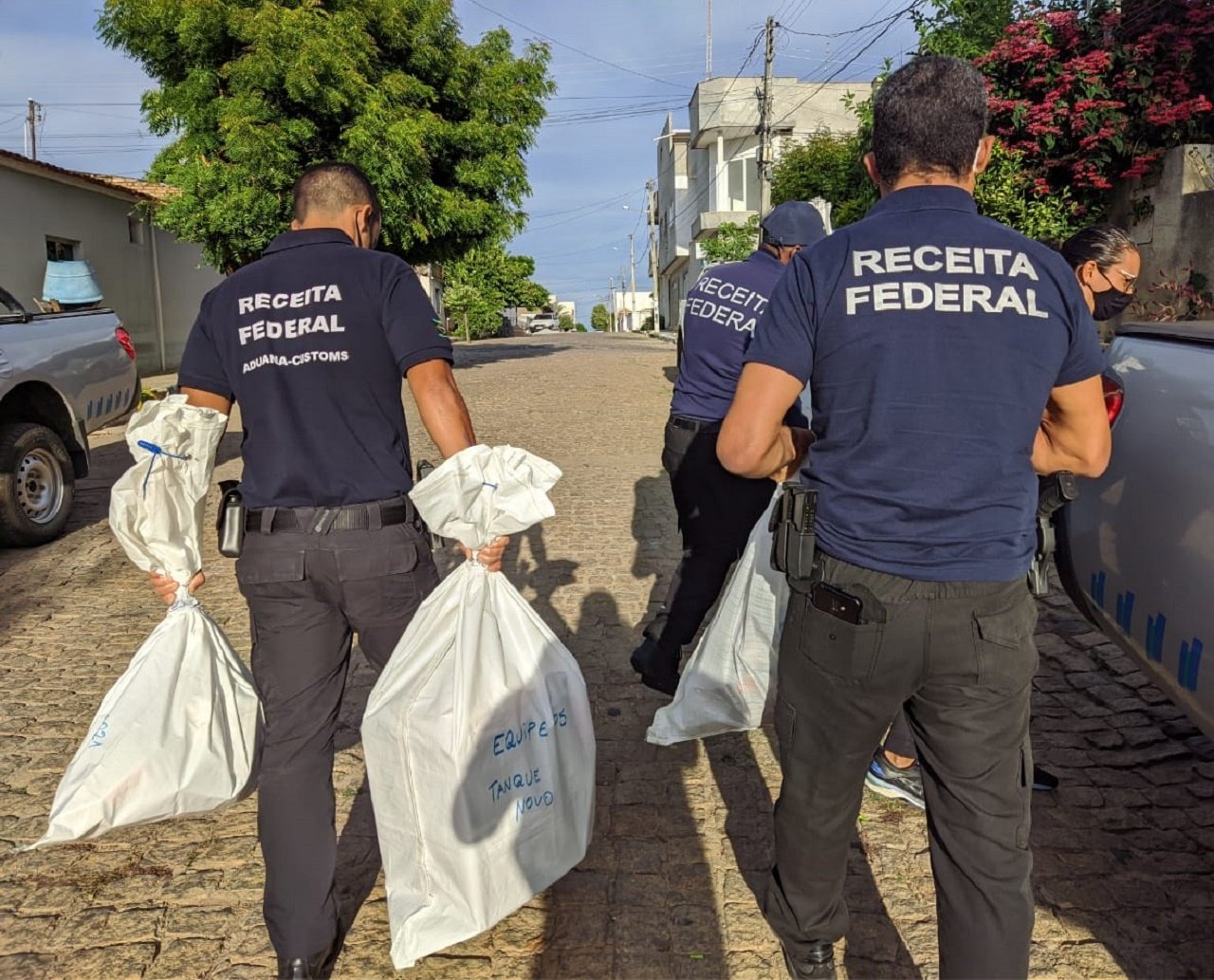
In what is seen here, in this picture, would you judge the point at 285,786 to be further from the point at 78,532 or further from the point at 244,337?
the point at 78,532

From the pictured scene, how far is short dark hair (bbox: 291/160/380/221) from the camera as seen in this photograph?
8.60ft

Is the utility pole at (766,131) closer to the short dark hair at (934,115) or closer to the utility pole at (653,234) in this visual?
the short dark hair at (934,115)

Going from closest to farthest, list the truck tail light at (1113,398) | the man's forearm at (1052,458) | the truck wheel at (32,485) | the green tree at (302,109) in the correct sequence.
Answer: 1. the man's forearm at (1052,458)
2. the truck tail light at (1113,398)
3. the truck wheel at (32,485)
4. the green tree at (302,109)

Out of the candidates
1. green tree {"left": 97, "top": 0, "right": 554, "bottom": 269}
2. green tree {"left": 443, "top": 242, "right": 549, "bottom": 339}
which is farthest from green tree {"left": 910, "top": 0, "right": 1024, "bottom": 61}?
green tree {"left": 443, "top": 242, "right": 549, "bottom": 339}

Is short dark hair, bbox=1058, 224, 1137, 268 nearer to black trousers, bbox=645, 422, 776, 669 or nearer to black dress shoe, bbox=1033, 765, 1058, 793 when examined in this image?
black trousers, bbox=645, 422, 776, 669

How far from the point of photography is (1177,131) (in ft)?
32.0

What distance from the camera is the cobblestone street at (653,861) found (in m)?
2.64

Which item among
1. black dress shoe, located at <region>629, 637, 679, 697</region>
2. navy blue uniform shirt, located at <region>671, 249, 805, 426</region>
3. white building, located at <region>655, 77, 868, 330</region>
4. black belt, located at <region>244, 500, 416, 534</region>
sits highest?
white building, located at <region>655, 77, 868, 330</region>

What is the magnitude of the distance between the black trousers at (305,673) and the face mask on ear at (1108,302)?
2465mm

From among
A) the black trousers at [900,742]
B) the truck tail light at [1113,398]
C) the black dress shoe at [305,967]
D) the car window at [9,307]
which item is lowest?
the black dress shoe at [305,967]

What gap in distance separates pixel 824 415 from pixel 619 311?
105 m

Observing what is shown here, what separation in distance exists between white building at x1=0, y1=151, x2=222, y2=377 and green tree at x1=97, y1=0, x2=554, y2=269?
7.63ft

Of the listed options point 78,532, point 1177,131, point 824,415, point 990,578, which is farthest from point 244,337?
point 1177,131

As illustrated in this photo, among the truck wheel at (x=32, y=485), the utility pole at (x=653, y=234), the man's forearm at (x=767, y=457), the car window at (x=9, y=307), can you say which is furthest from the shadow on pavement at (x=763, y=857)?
the utility pole at (x=653, y=234)
